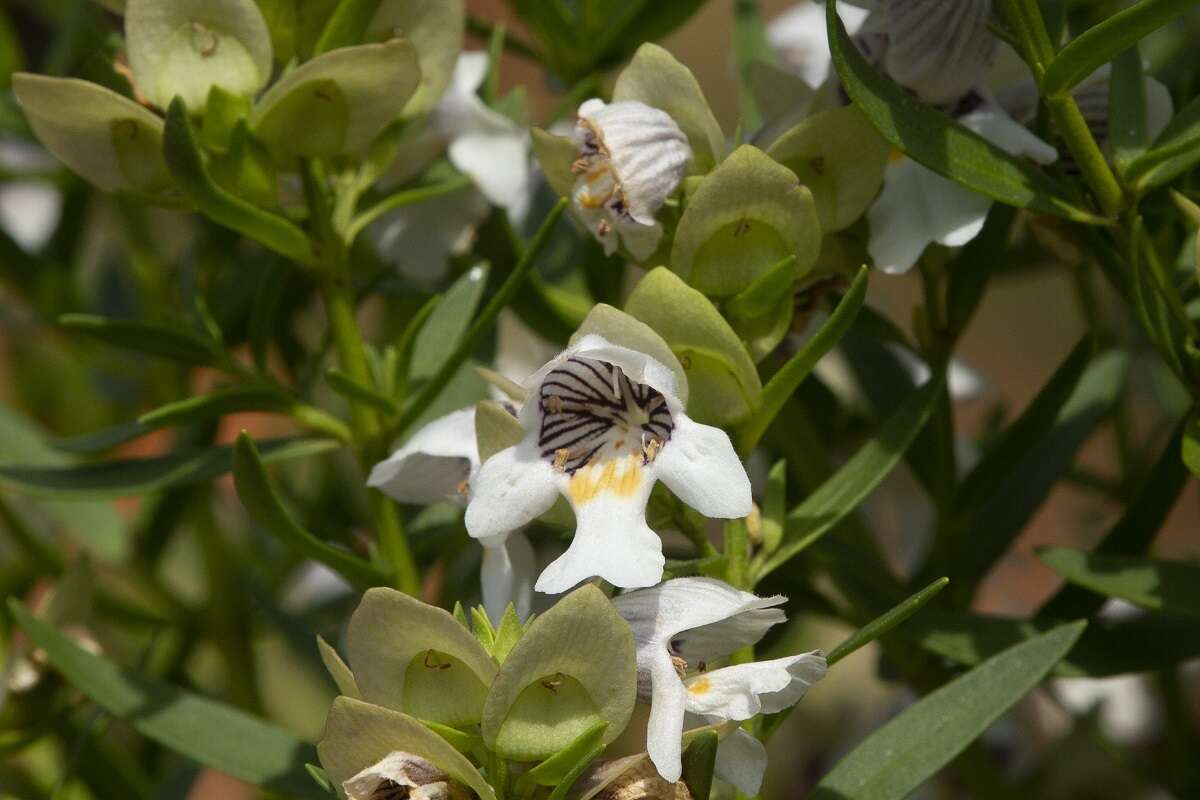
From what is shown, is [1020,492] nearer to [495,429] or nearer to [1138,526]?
[1138,526]

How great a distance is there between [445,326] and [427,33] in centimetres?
12

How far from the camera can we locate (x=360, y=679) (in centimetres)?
42

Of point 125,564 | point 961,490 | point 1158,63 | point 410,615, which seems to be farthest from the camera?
point 125,564

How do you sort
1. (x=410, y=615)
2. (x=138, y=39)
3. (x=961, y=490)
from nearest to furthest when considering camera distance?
(x=410, y=615)
(x=138, y=39)
(x=961, y=490)

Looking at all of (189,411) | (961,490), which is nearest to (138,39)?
(189,411)

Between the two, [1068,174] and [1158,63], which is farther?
[1158,63]

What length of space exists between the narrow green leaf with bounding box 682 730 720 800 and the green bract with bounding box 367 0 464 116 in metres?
0.30

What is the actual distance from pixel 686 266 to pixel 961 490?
228mm

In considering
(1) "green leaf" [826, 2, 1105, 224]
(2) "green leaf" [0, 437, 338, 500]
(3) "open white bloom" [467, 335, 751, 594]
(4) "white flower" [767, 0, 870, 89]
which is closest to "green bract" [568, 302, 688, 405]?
(3) "open white bloom" [467, 335, 751, 594]

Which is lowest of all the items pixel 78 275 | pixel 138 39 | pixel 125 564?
pixel 125 564

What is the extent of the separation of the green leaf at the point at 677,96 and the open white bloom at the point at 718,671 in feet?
0.51

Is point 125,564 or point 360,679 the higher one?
point 360,679

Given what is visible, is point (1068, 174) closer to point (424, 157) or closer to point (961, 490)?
point (961, 490)

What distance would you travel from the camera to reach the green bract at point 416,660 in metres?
0.41
